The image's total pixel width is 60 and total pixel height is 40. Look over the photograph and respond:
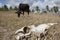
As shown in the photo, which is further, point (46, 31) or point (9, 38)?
point (9, 38)

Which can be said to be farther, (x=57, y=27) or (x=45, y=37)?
(x=57, y=27)

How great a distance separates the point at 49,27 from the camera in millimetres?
7891

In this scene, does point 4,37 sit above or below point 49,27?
below

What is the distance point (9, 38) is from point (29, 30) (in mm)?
1224

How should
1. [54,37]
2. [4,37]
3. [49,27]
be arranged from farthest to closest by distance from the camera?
1. [4,37]
2. [49,27]
3. [54,37]

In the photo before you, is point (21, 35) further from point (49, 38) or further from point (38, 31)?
point (49, 38)

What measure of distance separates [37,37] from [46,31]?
1.71 ft

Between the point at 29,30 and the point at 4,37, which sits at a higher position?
the point at 29,30

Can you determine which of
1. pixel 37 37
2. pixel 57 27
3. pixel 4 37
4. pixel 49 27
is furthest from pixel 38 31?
pixel 4 37

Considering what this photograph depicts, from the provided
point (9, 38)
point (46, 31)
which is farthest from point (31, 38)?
point (9, 38)

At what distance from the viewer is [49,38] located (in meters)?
7.39

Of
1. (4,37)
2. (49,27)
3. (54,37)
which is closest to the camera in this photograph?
(54,37)

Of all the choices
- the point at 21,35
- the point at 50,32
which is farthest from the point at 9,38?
the point at 50,32

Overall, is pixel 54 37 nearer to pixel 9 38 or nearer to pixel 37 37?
pixel 37 37
